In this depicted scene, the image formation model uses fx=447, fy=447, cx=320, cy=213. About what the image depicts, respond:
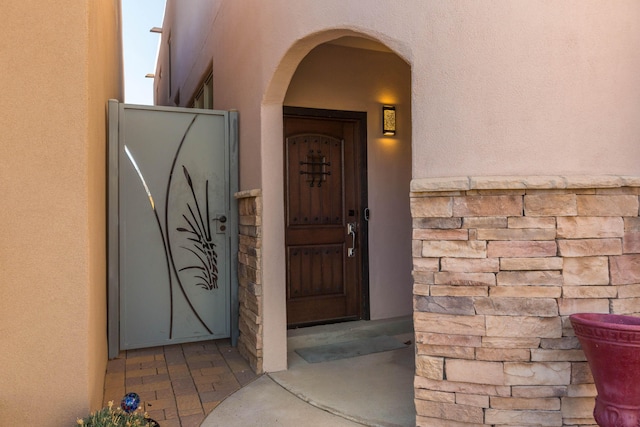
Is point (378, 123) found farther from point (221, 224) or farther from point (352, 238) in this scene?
point (221, 224)

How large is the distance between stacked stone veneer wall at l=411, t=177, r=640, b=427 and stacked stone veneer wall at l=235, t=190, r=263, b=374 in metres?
1.66

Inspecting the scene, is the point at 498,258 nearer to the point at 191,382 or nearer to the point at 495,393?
the point at 495,393

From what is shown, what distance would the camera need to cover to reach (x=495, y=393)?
7.05 feet

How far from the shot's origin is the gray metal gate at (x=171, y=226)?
3.83 meters

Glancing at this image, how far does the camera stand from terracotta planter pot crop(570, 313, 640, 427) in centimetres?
178

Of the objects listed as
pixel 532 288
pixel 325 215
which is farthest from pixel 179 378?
pixel 532 288

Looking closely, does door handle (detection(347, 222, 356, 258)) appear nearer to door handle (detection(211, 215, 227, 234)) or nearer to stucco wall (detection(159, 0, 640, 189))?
door handle (detection(211, 215, 227, 234))

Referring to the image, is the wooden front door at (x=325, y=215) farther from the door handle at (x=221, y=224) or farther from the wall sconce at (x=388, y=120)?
the door handle at (x=221, y=224)

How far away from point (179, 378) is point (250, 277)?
36.4 inches

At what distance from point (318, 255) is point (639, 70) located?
9.71 ft

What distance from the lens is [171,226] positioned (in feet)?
13.3

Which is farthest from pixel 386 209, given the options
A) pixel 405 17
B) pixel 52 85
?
pixel 52 85

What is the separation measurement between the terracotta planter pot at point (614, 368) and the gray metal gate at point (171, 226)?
296cm

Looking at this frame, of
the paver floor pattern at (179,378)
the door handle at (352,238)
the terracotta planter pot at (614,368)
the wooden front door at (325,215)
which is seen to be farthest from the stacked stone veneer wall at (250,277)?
the terracotta planter pot at (614,368)
